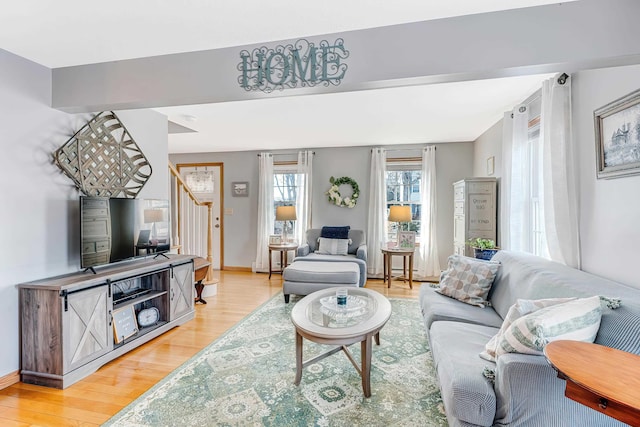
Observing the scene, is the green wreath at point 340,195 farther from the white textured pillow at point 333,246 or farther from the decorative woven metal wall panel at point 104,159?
the decorative woven metal wall panel at point 104,159

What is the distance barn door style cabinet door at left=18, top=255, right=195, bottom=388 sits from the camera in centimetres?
212

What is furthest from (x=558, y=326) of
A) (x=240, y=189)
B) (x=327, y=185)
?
(x=240, y=189)

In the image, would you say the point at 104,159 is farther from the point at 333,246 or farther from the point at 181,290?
the point at 333,246

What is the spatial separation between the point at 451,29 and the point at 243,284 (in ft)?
14.3

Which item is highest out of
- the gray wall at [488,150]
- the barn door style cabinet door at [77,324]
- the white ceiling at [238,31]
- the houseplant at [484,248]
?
the white ceiling at [238,31]

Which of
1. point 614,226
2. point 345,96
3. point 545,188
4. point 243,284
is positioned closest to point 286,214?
point 243,284

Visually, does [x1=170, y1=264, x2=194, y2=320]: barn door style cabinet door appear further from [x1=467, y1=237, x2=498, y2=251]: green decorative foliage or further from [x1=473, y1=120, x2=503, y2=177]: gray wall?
[x1=473, y1=120, x2=503, y2=177]: gray wall

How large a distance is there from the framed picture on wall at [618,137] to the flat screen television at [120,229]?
144 inches

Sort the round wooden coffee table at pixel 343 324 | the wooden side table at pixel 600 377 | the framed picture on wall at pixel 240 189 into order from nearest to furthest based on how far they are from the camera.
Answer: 1. the wooden side table at pixel 600 377
2. the round wooden coffee table at pixel 343 324
3. the framed picture on wall at pixel 240 189

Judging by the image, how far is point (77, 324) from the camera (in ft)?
7.20

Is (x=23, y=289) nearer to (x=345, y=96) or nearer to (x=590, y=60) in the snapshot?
(x=345, y=96)

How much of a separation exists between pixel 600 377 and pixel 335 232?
4.26 meters

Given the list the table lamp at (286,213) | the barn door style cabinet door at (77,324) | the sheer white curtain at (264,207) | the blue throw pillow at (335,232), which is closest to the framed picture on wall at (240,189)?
the sheer white curtain at (264,207)

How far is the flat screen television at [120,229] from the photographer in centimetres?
245
